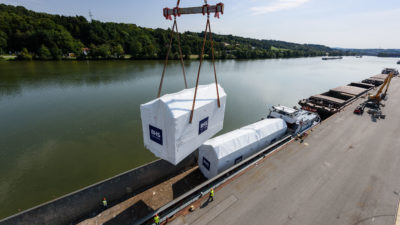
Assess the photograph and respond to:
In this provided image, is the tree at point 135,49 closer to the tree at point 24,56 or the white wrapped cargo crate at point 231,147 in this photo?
the tree at point 24,56

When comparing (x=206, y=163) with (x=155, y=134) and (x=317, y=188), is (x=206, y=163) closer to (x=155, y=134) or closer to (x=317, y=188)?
(x=155, y=134)

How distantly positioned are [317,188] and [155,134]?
30.0ft

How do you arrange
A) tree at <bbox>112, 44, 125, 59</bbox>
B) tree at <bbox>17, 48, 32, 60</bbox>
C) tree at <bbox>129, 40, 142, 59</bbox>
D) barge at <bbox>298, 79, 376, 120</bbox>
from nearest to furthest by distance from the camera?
barge at <bbox>298, 79, 376, 120</bbox>
tree at <bbox>17, 48, 32, 60</bbox>
tree at <bbox>112, 44, 125, 59</bbox>
tree at <bbox>129, 40, 142, 59</bbox>

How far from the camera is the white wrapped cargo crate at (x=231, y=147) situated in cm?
1030

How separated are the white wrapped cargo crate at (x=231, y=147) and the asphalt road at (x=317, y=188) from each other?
47.6 inches

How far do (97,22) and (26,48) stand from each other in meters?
33.7

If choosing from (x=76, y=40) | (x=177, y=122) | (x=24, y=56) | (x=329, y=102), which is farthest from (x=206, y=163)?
(x=76, y=40)

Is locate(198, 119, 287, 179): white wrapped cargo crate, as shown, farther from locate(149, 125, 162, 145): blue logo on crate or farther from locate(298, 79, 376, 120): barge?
locate(298, 79, 376, 120): barge

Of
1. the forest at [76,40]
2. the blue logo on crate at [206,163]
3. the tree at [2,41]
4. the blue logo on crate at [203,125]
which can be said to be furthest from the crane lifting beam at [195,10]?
the tree at [2,41]

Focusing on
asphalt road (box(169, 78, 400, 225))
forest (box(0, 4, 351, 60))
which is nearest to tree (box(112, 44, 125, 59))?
forest (box(0, 4, 351, 60))

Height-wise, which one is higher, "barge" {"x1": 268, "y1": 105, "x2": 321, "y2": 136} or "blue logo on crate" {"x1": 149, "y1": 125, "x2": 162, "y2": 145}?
"blue logo on crate" {"x1": 149, "y1": 125, "x2": 162, "y2": 145}

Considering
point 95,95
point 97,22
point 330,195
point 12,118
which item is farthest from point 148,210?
point 97,22

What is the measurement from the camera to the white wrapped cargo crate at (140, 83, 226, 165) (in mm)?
6273

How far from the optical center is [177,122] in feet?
20.2
